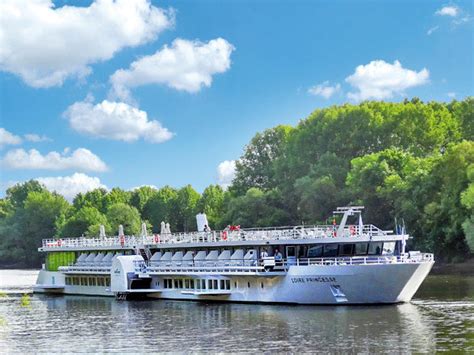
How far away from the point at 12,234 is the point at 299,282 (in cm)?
11761

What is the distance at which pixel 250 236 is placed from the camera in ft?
191

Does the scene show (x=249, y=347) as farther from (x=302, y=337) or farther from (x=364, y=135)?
(x=364, y=135)

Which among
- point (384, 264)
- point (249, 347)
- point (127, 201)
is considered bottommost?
point (249, 347)

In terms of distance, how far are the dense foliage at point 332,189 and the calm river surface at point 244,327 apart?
119 feet

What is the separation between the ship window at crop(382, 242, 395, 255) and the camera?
52062 millimetres

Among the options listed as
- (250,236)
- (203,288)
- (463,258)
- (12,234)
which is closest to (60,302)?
(203,288)

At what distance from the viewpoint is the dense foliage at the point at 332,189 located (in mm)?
93250

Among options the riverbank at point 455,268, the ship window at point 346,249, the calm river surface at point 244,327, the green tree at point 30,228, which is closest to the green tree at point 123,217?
the green tree at point 30,228

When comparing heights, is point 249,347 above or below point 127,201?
below

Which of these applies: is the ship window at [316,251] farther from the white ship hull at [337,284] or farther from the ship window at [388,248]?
the ship window at [388,248]

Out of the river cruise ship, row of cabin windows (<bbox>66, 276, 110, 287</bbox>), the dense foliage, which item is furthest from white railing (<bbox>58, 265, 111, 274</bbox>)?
the dense foliage

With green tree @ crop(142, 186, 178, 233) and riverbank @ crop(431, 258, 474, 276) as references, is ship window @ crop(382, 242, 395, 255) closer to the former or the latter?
riverbank @ crop(431, 258, 474, 276)

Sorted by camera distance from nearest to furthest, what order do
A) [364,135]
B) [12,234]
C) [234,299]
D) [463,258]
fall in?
[234,299], [463,258], [364,135], [12,234]

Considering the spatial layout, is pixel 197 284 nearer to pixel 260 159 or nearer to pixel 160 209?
pixel 260 159
